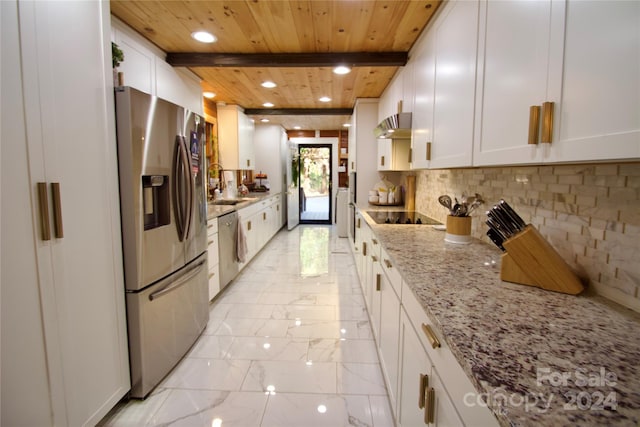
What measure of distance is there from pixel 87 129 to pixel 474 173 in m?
2.17

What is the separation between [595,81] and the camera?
75 centimetres

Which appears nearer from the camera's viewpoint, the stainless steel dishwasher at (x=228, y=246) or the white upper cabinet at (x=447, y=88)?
the white upper cabinet at (x=447, y=88)

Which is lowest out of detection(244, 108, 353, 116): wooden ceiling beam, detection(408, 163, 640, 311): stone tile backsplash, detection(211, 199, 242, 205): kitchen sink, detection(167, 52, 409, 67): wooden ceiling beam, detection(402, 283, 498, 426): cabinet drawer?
detection(402, 283, 498, 426): cabinet drawer

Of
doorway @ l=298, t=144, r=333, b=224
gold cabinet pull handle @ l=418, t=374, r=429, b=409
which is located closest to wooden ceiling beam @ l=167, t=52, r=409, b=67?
gold cabinet pull handle @ l=418, t=374, r=429, b=409

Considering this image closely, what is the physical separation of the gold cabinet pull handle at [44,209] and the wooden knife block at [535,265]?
1.76 m

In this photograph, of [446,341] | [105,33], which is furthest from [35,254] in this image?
[446,341]

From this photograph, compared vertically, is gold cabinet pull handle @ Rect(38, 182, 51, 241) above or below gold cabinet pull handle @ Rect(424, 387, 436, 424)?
above

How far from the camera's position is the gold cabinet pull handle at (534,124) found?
94 cm

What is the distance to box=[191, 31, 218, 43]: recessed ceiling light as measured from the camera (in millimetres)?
2309

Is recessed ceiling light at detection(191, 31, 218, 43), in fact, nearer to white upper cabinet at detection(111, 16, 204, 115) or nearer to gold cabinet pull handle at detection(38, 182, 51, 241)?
white upper cabinet at detection(111, 16, 204, 115)

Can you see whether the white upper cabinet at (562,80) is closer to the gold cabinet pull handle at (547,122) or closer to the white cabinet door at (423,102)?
the gold cabinet pull handle at (547,122)

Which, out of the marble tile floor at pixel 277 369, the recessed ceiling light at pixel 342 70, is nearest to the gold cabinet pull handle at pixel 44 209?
the marble tile floor at pixel 277 369

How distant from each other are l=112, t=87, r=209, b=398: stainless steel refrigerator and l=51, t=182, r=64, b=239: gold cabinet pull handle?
15.7 inches

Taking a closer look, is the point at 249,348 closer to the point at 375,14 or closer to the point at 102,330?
the point at 102,330
